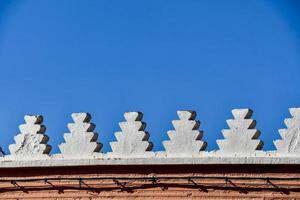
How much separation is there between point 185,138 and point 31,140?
2945mm

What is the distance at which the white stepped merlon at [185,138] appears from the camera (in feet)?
57.9

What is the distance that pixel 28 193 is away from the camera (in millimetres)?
18656

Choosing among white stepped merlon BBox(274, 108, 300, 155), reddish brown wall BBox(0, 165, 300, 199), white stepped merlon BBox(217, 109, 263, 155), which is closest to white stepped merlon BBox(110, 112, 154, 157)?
reddish brown wall BBox(0, 165, 300, 199)

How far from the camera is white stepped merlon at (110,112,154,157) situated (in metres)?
18.0

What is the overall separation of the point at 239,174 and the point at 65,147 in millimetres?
3243

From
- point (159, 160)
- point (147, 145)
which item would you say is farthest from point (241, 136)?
point (147, 145)

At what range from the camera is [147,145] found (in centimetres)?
1795

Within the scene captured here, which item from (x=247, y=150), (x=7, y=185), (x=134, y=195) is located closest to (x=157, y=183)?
(x=134, y=195)

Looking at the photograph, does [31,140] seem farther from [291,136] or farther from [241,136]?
[291,136]

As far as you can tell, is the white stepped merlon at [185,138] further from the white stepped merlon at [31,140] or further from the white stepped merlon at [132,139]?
the white stepped merlon at [31,140]

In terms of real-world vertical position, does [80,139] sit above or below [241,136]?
above

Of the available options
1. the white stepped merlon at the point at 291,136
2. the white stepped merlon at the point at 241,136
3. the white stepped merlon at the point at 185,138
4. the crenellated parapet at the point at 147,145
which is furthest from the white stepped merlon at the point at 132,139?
the white stepped merlon at the point at 291,136

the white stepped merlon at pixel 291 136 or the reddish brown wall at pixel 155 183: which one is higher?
the white stepped merlon at pixel 291 136

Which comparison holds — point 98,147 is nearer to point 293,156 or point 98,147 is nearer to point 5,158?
point 5,158
